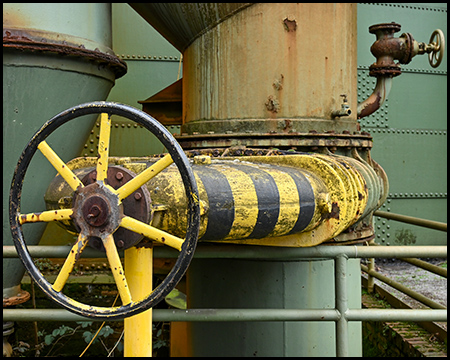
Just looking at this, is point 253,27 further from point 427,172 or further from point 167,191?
point 427,172

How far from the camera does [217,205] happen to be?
5.20 feet

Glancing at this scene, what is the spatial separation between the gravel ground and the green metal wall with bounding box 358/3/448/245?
0.95 ft

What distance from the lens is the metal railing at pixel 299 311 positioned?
191 centimetres

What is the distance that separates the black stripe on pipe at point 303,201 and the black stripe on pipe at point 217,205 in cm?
30

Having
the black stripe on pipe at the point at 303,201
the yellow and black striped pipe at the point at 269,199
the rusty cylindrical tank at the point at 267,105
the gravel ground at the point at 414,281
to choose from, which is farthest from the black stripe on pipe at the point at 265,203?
the gravel ground at the point at 414,281

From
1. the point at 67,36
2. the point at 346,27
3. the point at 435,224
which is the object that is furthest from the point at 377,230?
the point at 67,36

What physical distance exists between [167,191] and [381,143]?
4.36m

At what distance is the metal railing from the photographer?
1909 mm

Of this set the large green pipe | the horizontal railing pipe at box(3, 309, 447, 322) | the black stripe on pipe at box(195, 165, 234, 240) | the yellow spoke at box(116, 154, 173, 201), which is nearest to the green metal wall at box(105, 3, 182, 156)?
the large green pipe

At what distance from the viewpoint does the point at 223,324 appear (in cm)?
260

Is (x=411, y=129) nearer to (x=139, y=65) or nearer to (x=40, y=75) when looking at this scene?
(x=139, y=65)

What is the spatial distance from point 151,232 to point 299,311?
855 millimetres

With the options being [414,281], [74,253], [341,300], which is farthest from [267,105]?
[414,281]

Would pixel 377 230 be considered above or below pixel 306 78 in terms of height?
below
